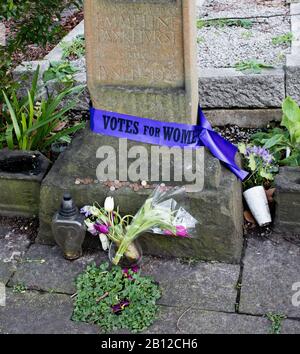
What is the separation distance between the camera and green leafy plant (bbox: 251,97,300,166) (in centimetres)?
377

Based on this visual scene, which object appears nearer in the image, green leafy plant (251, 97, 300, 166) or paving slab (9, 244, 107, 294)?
paving slab (9, 244, 107, 294)

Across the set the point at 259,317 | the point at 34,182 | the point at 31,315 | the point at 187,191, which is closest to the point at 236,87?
the point at 187,191

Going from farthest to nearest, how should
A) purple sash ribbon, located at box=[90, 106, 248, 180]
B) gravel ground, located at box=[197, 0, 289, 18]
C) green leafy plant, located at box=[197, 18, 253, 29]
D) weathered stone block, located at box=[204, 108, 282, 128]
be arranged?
1. gravel ground, located at box=[197, 0, 289, 18]
2. green leafy plant, located at box=[197, 18, 253, 29]
3. weathered stone block, located at box=[204, 108, 282, 128]
4. purple sash ribbon, located at box=[90, 106, 248, 180]

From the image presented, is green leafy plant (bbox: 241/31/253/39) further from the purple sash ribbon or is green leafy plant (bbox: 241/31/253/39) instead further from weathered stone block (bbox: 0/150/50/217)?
weathered stone block (bbox: 0/150/50/217)

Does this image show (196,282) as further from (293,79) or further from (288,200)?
(293,79)

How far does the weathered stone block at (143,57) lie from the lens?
10.0 ft

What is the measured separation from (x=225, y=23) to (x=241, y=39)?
47cm

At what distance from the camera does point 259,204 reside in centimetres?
350

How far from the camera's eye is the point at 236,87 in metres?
4.26

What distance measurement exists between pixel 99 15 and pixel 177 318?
1.58 m

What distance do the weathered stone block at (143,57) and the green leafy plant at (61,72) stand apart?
120 cm

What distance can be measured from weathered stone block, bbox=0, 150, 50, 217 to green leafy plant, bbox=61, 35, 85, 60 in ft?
4.58

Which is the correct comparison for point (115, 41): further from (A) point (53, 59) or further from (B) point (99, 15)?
(A) point (53, 59)

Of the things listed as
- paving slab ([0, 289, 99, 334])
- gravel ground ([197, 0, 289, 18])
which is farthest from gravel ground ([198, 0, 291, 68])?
paving slab ([0, 289, 99, 334])
